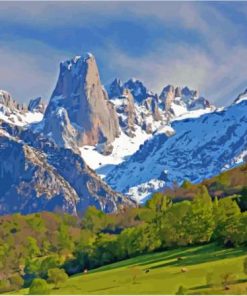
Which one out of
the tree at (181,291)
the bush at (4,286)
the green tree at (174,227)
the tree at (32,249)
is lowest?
the tree at (181,291)

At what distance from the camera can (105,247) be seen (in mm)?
125500

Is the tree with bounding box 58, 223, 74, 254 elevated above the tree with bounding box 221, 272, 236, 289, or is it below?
above

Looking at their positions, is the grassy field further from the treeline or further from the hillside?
the treeline

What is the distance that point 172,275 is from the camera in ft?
242

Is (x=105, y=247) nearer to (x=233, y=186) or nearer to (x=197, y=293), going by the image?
(x=233, y=186)

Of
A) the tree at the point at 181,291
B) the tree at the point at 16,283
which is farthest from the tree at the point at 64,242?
the tree at the point at 181,291

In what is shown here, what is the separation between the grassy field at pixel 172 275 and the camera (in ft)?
208

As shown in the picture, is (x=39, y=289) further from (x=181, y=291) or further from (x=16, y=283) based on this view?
(x=16, y=283)

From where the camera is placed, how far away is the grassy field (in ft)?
208

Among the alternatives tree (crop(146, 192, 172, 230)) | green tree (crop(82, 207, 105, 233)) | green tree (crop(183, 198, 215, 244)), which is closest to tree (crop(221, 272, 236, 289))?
green tree (crop(183, 198, 215, 244))

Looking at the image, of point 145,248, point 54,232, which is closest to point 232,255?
point 145,248

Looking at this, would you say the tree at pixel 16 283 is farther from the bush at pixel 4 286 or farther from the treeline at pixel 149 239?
the bush at pixel 4 286

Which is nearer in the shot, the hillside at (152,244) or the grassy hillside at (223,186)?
the hillside at (152,244)

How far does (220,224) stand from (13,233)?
332 feet
